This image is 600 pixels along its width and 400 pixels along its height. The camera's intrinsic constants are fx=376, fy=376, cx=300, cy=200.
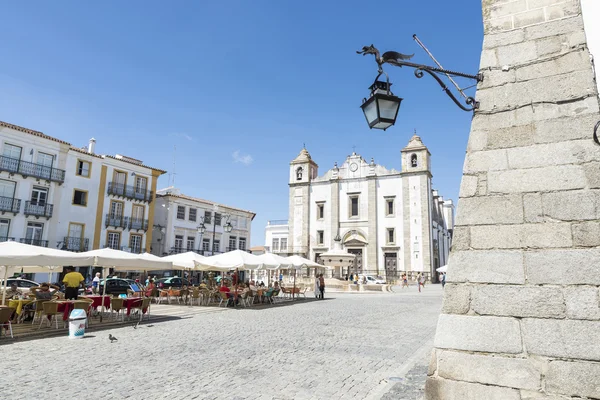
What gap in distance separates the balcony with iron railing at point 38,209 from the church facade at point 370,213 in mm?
24625

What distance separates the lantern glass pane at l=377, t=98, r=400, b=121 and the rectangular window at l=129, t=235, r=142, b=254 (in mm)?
32899

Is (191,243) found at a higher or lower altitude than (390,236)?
lower

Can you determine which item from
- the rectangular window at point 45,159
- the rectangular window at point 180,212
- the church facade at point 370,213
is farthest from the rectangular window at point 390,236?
the rectangular window at point 45,159

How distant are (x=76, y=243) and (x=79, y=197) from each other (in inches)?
146

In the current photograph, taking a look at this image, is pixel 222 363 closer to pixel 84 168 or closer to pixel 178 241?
pixel 84 168

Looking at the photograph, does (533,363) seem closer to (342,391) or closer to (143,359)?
(342,391)

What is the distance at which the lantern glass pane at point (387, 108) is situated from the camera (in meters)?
4.13

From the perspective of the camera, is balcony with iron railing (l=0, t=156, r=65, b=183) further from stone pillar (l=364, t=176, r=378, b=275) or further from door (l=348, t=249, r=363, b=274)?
stone pillar (l=364, t=176, r=378, b=275)

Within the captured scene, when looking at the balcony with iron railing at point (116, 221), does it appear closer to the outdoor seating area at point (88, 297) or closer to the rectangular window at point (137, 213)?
the rectangular window at point (137, 213)

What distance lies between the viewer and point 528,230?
351 centimetres

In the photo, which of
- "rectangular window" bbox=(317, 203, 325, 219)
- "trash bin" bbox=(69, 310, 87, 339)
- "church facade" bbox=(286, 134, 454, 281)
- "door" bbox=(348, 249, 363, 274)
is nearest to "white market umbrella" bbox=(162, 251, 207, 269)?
"trash bin" bbox=(69, 310, 87, 339)

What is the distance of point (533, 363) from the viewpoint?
322 cm

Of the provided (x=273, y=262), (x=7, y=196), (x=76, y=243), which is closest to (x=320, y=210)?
(x=76, y=243)

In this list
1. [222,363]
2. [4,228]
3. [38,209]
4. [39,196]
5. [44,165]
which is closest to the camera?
[222,363]
